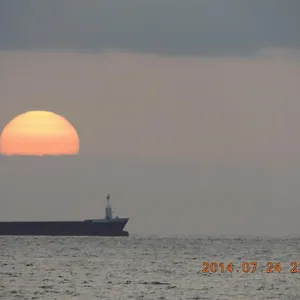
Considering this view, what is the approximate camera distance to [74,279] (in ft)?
337

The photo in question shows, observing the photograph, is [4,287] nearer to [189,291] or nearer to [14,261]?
[189,291]

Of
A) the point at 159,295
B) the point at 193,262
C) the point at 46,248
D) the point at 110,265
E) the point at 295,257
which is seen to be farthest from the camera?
the point at 46,248

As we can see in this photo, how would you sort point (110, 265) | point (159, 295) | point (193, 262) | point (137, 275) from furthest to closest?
point (193, 262)
point (110, 265)
point (137, 275)
point (159, 295)

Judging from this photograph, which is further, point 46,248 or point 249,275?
point 46,248

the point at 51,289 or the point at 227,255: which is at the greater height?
the point at 227,255

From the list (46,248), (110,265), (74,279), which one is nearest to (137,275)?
(74,279)

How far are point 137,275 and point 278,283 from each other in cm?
1337
